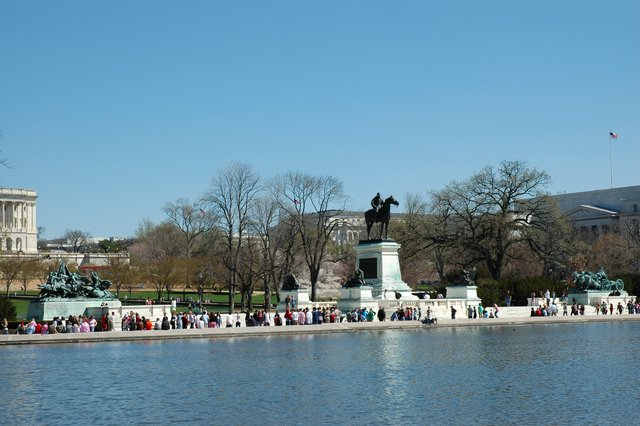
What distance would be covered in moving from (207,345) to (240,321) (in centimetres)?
1348

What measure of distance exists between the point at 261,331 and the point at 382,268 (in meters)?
16.2

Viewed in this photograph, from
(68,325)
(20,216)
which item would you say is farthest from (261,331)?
(20,216)

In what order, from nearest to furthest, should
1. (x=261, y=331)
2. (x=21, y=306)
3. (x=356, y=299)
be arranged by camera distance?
1. (x=261, y=331)
2. (x=356, y=299)
3. (x=21, y=306)

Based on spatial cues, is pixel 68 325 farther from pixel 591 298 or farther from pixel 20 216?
pixel 20 216

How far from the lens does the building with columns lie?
183m

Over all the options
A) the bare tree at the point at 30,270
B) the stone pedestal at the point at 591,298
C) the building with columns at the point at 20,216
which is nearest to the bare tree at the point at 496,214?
the stone pedestal at the point at 591,298

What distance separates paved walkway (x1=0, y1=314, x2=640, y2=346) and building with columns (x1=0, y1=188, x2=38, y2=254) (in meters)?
138

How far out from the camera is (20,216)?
188m

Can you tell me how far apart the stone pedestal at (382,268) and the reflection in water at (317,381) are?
19279mm

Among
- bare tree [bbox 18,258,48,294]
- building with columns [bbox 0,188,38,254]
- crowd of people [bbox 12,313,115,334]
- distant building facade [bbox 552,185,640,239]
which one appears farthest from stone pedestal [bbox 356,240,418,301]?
building with columns [bbox 0,188,38,254]

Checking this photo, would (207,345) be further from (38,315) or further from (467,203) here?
(467,203)

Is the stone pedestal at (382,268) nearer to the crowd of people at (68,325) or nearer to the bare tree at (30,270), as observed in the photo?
the crowd of people at (68,325)

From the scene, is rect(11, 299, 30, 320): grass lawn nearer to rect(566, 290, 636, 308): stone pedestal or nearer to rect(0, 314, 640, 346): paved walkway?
rect(0, 314, 640, 346): paved walkway

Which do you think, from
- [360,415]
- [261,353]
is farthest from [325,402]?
[261,353]
